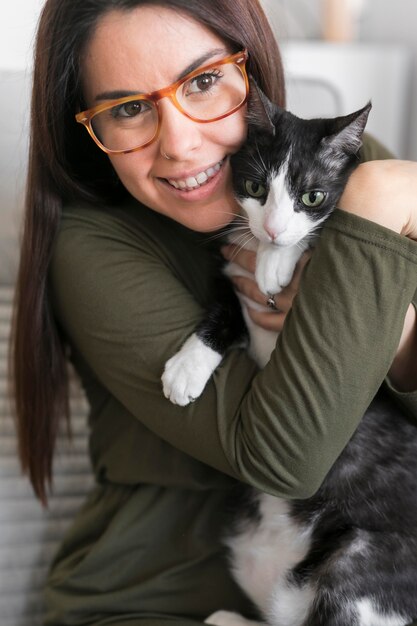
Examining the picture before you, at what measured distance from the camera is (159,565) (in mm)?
1483

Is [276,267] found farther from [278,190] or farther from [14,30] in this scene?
[14,30]

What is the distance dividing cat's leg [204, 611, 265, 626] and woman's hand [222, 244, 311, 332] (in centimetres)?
52

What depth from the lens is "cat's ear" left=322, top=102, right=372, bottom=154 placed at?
46.1 inches

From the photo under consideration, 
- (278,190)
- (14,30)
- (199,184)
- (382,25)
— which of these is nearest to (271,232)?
(278,190)

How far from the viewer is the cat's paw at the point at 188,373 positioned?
1.22 m

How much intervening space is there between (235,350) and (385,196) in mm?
371

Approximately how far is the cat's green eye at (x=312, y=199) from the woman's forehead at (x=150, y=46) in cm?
26

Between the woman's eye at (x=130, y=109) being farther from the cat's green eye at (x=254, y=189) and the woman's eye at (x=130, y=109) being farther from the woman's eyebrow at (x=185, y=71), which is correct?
the cat's green eye at (x=254, y=189)

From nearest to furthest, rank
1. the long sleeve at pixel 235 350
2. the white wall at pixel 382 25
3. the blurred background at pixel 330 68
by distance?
1. the long sleeve at pixel 235 350
2. the blurred background at pixel 330 68
3. the white wall at pixel 382 25

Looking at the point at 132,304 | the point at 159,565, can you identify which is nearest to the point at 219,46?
the point at 132,304

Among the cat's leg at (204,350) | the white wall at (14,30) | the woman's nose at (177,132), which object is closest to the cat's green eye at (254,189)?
the woman's nose at (177,132)

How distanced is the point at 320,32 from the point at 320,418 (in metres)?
1.81

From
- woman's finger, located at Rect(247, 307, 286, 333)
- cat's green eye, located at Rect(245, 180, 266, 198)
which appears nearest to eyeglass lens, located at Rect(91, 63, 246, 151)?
cat's green eye, located at Rect(245, 180, 266, 198)

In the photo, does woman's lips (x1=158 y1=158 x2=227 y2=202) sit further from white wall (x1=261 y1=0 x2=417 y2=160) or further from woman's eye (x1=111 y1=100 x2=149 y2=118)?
white wall (x1=261 y1=0 x2=417 y2=160)
